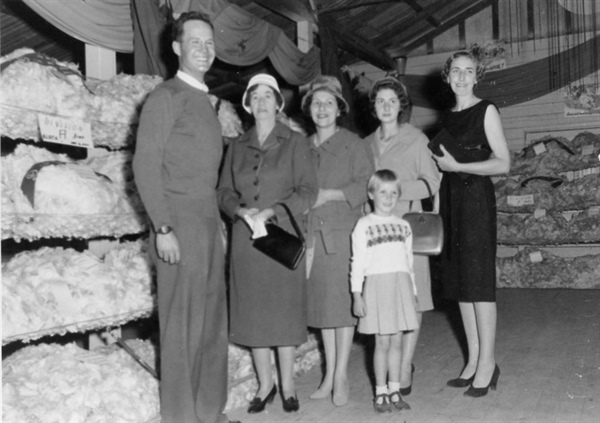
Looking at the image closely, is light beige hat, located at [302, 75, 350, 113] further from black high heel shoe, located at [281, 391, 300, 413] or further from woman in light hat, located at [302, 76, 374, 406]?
black high heel shoe, located at [281, 391, 300, 413]

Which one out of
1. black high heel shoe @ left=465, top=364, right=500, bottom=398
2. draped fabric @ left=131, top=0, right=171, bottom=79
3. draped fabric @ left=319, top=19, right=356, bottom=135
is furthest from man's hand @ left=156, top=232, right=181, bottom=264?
draped fabric @ left=319, top=19, right=356, bottom=135

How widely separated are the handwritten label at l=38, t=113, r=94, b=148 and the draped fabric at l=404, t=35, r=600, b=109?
6.73 meters

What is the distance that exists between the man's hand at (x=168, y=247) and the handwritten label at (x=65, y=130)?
71cm

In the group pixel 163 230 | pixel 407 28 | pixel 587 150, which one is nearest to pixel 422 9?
pixel 407 28

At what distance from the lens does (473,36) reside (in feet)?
34.0

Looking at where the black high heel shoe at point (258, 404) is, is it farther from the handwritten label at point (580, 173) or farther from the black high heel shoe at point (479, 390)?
Answer: the handwritten label at point (580, 173)

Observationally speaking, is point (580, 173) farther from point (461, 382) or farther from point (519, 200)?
point (461, 382)

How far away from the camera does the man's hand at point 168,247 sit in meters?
2.40

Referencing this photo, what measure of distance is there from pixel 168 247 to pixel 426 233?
56.3 inches

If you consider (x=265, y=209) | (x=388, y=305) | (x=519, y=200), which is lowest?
(x=388, y=305)

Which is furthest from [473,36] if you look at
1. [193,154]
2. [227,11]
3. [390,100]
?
[193,154]

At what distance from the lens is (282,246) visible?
283cm

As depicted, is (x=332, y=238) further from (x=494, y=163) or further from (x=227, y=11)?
(x=227, y=11)

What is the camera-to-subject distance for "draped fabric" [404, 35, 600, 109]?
855cm
